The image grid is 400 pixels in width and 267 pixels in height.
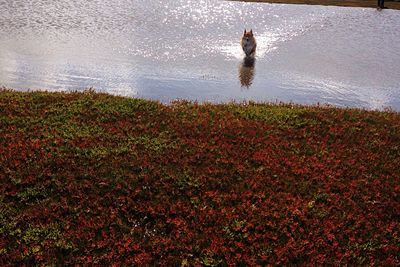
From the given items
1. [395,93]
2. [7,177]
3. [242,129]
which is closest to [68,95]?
[7,177]

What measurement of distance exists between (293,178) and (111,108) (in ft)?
21.4

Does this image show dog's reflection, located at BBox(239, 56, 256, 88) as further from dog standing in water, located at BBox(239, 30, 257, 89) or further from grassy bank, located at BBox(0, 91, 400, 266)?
grassy bank, located at BBox(0, 91, 400, 266)

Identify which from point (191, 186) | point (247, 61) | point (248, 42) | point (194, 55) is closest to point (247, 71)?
point (247, 61)

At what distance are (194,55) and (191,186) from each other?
1397 cm

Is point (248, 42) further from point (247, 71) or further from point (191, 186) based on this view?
point (191, 186)

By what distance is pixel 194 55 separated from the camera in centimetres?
2289

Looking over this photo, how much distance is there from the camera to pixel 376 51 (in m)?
26.6

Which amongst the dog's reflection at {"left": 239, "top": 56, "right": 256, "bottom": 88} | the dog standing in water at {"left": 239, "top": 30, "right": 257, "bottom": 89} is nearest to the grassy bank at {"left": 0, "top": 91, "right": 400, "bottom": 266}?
the dog's reflection at {"left": 239, "top": 56, "right": 256, "bottom": 88}

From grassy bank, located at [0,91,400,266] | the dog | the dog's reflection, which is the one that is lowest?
grassy bank, located at [0,91,400,266]

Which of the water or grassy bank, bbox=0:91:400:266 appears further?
the water

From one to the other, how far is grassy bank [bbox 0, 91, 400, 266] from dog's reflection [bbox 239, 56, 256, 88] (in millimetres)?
5192

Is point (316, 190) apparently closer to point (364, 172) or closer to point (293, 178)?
point (293, 178)

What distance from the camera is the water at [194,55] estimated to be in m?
18.0

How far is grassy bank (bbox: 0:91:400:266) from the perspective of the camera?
8352mm
